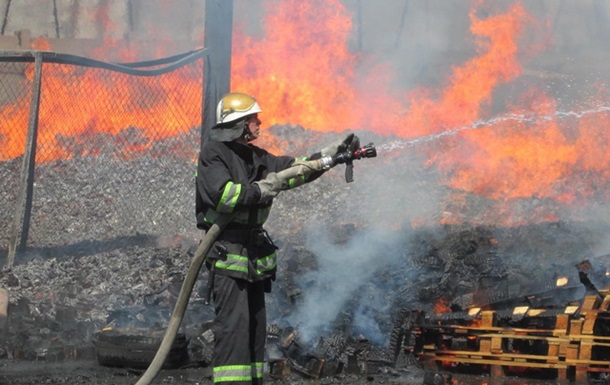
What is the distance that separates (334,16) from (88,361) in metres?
10.7

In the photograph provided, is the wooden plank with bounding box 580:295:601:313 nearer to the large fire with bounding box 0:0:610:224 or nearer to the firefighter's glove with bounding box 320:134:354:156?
the firefighter's glove with bounding box 320:134:354:156

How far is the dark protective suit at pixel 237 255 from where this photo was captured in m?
5.41

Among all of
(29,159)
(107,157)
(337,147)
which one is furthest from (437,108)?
(337,147)

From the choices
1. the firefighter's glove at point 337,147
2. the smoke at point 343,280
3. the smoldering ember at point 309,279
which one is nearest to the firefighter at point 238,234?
the firefighter's glove at point 337,147

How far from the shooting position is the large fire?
13.5 meters

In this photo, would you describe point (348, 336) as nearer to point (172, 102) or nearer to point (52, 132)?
point (172, 102)

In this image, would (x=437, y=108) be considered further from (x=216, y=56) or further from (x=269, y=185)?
(x=269, y=185)

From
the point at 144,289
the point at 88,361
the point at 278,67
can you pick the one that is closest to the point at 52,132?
the point at 278,67

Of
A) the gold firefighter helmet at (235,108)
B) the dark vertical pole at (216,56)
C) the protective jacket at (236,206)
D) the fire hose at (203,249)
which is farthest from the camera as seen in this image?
the dark vertical pole at (216,56)

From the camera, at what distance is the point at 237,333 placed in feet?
17.8

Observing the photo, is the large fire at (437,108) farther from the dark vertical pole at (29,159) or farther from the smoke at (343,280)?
the dark vertical pole at (29,159)

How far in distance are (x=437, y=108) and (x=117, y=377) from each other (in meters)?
9.97

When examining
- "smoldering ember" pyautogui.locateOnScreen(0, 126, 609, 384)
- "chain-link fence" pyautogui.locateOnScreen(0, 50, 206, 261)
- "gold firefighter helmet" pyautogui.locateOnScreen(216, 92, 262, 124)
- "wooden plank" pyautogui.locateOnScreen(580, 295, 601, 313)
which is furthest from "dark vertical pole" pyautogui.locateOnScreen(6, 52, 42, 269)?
"wooden plank" pyautogui.locateOnScreen(580, 295, 601, 313)

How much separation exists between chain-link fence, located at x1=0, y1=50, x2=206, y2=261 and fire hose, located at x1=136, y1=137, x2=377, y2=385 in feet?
18.2
